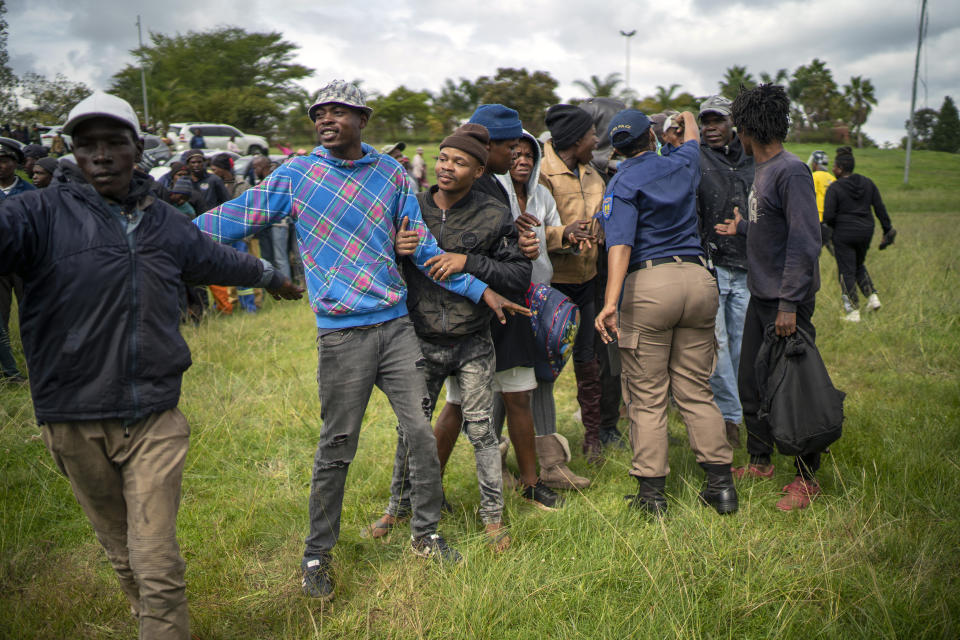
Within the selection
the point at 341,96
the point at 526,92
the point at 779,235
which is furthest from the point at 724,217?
the point at 526,92

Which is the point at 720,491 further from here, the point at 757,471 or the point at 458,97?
the point at 458,97

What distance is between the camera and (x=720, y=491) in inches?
145

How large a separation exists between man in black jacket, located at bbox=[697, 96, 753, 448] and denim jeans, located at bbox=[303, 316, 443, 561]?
2.49 metres

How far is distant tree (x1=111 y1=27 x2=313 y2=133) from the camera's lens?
47.0 metres

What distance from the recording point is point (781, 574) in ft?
9.68

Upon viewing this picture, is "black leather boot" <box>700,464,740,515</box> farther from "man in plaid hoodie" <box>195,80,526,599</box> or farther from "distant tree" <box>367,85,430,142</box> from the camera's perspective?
"distant tree" <box>367,85,430,142</box>

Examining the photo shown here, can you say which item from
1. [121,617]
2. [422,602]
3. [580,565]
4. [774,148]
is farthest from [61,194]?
[774,148]

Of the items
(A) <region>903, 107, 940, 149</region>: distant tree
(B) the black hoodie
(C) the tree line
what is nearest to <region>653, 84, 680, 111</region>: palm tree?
(C) the tree line

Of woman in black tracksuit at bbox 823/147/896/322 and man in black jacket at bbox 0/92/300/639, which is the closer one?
man in black jacket at bbox 0/92/300/639

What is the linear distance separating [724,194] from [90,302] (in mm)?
3955

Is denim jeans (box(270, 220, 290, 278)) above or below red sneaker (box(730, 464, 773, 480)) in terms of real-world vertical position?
above

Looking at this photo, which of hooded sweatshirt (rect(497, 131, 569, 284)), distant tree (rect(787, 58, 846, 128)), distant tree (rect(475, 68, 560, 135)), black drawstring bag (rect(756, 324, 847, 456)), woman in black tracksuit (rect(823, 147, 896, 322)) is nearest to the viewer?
black drawstring bag (rect(756, 324, 847, 456))

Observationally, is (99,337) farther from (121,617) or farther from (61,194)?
(121,617)

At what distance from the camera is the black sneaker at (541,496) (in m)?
3.84
